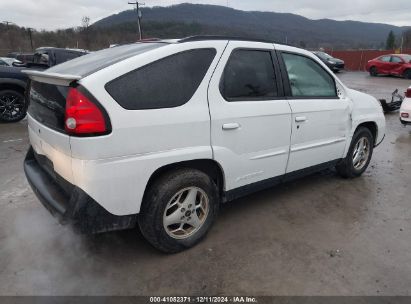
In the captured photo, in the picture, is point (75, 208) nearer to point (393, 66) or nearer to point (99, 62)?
point (99, 62)

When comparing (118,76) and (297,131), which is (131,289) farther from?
Answer: (297,131)

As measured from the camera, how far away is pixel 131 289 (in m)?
2.63

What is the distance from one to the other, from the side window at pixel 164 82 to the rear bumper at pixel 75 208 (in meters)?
0.73

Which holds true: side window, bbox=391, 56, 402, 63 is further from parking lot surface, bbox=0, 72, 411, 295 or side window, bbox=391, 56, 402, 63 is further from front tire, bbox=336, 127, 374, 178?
parking lot surface, bbox=0, 72, 411, 295

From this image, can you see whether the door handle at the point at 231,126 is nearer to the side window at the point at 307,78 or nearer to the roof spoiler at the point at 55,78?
the side window at the point at 307,78

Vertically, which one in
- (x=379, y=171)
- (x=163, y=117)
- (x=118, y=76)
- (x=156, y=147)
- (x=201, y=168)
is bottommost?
(x=379, y=171)

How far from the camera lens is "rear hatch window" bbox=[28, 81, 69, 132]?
8.54ft

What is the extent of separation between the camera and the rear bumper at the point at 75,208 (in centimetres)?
251

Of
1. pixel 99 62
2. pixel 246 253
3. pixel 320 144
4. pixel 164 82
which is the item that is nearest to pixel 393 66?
pixel 320 144

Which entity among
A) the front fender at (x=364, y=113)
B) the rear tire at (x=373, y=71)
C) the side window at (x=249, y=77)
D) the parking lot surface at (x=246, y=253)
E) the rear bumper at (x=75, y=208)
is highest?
the side window at (x=249, y=77)

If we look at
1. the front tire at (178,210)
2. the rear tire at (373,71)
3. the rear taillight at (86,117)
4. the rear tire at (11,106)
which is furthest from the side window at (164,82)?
the rear tire at (373,71)

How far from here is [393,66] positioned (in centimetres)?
2291

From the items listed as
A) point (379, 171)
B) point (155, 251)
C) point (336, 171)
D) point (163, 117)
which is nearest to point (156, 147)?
point (163, 117)

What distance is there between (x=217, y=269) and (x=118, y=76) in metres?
1.65
